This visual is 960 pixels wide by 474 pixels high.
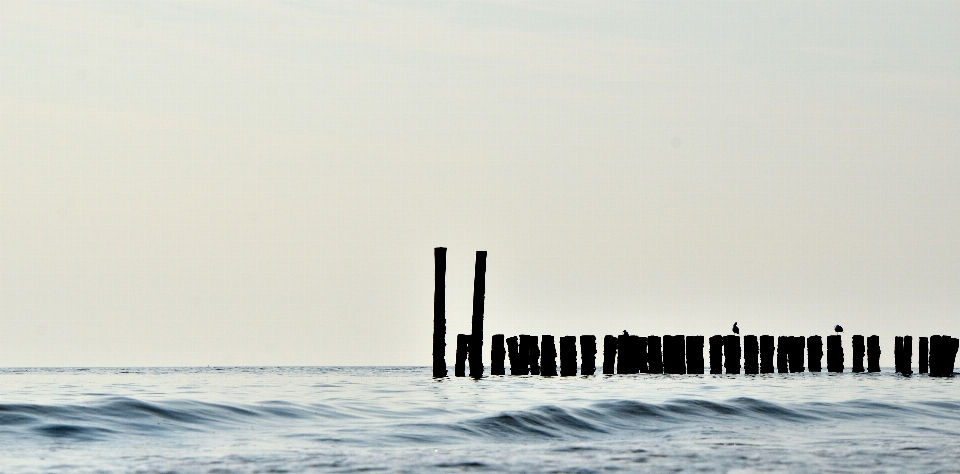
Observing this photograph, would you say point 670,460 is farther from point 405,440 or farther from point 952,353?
point 952,353

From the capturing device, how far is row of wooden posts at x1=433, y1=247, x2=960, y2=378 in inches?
1107

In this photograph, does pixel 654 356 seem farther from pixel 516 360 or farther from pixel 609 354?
pixel 516 360

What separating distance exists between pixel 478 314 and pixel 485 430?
1277 centimetres

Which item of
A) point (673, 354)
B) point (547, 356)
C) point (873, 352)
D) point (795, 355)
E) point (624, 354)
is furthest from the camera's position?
point (873, 352)

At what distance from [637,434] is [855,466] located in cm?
421

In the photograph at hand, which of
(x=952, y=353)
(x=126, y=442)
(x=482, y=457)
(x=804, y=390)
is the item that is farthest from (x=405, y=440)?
(x=952, y=353)

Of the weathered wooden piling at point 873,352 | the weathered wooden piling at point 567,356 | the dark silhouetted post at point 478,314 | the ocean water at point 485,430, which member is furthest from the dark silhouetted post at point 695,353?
the ocean water at point 485,430

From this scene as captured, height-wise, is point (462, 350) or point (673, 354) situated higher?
point (462, 350)

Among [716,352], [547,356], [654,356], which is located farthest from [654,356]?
[547,356]

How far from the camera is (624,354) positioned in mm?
30875

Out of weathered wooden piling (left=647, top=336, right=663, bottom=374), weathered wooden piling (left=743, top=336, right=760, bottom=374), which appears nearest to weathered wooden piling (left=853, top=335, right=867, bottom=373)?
weathered wooden piling (left=743, top=336, right=760, bottom=374)

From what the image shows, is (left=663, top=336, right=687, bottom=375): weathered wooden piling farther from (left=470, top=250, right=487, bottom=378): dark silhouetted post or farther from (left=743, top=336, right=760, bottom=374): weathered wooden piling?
(left=470, top=250, right=487, bottom=378): dark silhouetted post

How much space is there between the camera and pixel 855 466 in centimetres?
1162

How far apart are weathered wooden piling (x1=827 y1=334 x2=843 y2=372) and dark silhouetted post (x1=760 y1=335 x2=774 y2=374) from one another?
5.47 feet
